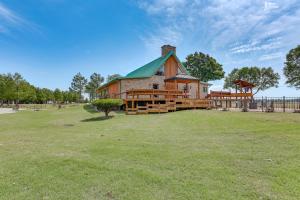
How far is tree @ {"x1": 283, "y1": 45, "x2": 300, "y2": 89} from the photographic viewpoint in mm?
31870

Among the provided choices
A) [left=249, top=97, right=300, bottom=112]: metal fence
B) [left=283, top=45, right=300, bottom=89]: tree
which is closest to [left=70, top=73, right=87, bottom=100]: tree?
[left=283, top=45, right=300, bottom=89]: tree

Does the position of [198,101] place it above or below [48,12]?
below

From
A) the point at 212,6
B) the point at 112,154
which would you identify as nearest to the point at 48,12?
the point at 212,6

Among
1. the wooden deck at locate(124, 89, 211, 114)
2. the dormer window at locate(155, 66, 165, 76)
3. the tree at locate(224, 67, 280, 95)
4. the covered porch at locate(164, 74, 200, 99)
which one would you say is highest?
the tree at locate(224, 67, 280, 95)

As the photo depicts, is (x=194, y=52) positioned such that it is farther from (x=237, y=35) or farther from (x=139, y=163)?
(x=139, y=163)

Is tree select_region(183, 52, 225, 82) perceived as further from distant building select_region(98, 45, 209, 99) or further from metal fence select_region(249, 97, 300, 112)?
metal fence select_region(249, 97, 300, 112)

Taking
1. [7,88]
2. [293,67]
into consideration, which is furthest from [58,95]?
[293,67]

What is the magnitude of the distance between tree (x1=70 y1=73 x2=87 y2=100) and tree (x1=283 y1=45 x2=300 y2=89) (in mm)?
67231

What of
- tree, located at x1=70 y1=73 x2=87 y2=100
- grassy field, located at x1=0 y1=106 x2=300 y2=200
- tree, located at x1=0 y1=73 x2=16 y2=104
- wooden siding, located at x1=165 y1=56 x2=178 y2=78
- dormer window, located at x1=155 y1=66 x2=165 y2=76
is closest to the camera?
grassy field, located at x1=0 y1=106 x2=300 y2=200

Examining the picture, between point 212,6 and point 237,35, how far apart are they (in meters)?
→ 7.24

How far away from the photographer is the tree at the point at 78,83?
255 ft

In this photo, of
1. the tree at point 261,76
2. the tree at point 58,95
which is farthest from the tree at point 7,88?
the tree at point 261,76

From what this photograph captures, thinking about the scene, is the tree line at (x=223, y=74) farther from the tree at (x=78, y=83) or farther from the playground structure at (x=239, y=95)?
the tree at (x=78, y=83)

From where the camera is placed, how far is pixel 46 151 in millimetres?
5527
